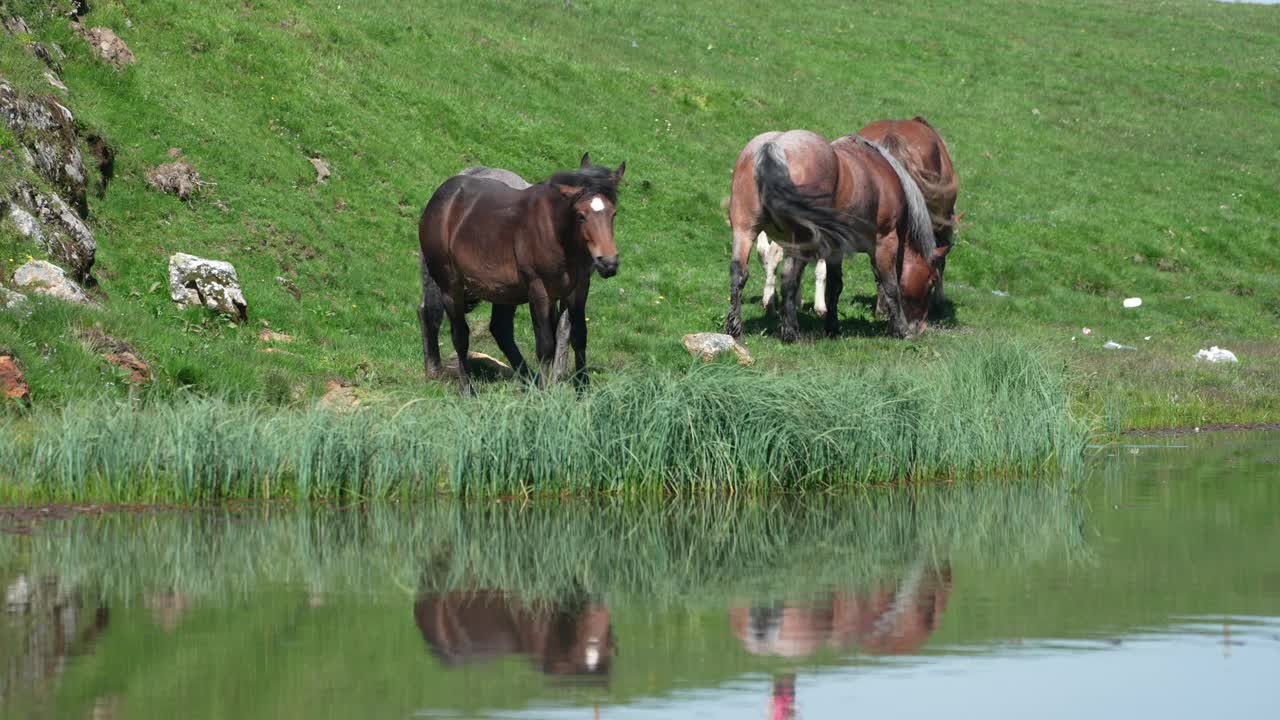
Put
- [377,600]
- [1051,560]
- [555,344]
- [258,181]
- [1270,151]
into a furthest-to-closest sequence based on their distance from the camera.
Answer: [1270,151]
[258,181]
[555,344]
[1051,560]
[377,600]

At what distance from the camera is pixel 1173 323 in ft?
92.8

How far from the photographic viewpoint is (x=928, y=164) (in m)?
27.0

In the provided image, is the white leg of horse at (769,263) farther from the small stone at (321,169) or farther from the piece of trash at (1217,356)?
the small stone at (321,169)

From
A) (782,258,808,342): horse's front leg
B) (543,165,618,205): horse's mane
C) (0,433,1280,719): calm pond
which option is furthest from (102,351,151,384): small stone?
(782,258,808,342): horse's front leg

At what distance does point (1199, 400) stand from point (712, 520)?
31.3 ft

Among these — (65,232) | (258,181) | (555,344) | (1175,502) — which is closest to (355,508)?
(555,344)

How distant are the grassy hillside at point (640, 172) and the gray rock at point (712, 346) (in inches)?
13.7

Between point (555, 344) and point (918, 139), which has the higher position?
point (918, 139)

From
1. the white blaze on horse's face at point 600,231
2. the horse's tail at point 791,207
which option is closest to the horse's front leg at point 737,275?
the horse's tail at point 791,207

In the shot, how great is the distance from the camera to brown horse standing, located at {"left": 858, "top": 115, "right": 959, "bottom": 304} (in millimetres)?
26000

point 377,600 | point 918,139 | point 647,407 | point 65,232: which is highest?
point 918,139

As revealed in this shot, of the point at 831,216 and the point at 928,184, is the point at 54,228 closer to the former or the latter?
the point at 831,216

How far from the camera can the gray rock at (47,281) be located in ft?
60.0

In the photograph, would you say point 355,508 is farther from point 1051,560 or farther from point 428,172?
point 428,172
